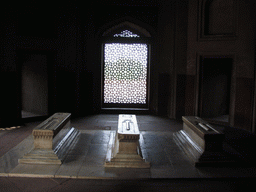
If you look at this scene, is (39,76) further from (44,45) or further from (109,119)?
(109,119)

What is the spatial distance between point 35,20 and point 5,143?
309 centimetres

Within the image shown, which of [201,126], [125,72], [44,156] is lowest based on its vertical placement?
[44,156]

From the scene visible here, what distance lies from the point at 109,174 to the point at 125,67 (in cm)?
477

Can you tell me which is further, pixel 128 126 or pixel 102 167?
pixel 128 126

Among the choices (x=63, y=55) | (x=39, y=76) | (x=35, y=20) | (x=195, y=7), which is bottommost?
(x=39, y=76)

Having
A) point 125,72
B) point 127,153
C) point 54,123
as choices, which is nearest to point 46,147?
point 54,123

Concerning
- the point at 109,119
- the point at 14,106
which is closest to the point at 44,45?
the point at 14,106

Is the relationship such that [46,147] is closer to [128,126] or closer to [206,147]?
[128,126]

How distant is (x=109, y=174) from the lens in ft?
10.8

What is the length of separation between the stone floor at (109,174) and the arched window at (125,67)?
341 centimetres

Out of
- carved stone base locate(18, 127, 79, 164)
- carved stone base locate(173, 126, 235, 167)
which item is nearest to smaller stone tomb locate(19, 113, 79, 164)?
carved stone base locate(18, 127, 79, 164)

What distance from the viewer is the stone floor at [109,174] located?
3014 millimetres

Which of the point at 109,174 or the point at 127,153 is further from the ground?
the point at 127,153

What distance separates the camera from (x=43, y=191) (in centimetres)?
286
